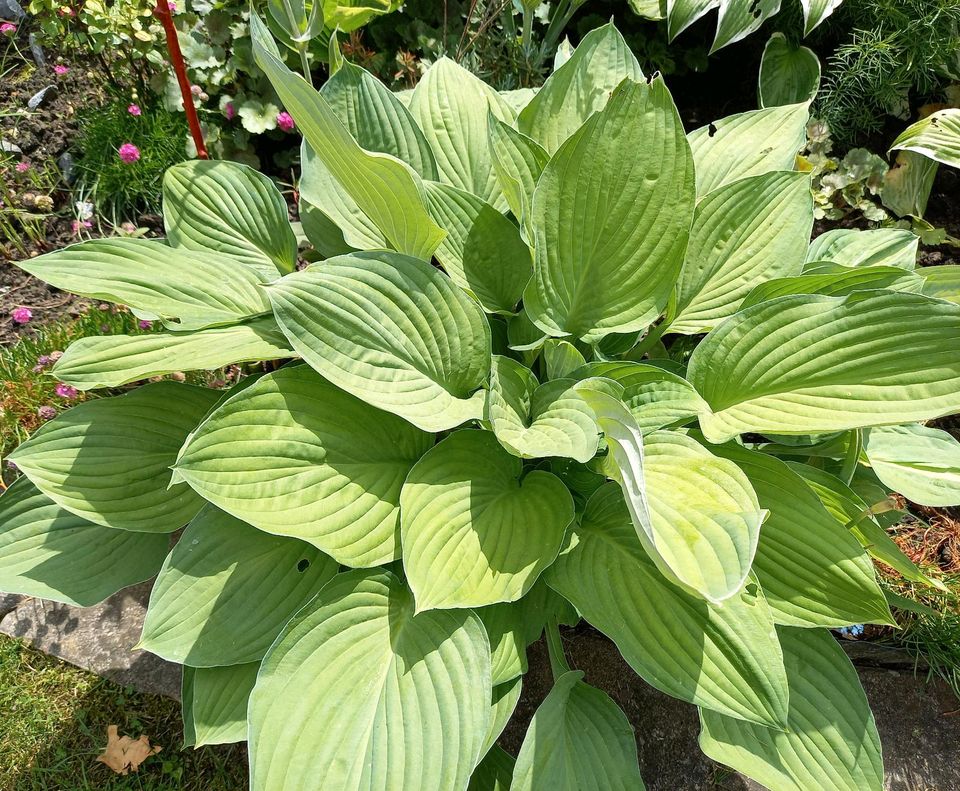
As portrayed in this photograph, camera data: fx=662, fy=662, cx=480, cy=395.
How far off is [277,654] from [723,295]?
1.27 meters

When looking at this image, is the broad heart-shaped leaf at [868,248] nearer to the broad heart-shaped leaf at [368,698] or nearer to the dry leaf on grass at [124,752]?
the broad heart-shaped leaf at [368,698]

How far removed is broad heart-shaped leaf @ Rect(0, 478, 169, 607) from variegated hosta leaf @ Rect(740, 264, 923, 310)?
4.85 feet

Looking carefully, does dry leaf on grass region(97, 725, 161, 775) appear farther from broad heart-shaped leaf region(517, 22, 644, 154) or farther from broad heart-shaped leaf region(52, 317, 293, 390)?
broad heart-shaped leaf region(517, 22, 644, 154)

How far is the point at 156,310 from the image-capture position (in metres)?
1.44

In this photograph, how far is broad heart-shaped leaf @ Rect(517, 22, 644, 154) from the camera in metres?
1.72

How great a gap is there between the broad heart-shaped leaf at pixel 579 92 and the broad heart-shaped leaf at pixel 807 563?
99 centimetres

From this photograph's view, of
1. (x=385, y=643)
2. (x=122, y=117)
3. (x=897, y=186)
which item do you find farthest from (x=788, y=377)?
(x=122, y=117)

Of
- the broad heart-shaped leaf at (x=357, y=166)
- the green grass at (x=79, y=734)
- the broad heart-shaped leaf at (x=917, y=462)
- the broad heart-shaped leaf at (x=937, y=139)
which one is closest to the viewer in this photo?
the broad heart-shaped leaf at (x=357, y=166)

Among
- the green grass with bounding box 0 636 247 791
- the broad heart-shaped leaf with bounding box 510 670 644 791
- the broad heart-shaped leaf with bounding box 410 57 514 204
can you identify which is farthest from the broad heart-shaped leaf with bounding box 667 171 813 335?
the green grass with bounding box 0 636 247 791

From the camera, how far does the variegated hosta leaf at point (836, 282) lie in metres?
1.44

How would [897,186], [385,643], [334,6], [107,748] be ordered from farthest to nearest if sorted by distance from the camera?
1. [897,186]
2. [107,748]
3. [334,6]
4. [385,643]

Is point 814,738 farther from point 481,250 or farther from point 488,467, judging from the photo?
point 481,250

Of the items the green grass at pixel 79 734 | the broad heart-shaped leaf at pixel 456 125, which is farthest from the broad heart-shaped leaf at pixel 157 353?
the green grass at pixel 79 734

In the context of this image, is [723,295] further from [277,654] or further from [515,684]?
[277,654]
